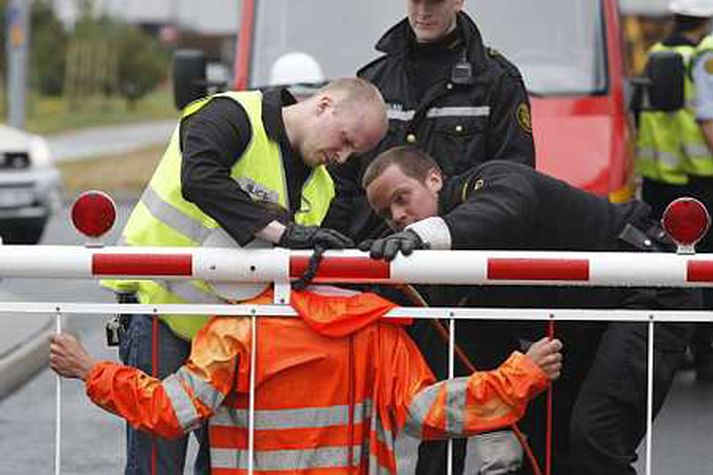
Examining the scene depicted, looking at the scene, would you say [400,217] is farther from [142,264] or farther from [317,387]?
[142,264]

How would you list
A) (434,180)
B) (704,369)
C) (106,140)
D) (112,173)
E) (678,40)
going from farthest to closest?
(106,140), (112,173), (678,40), (704,369), (434,180)

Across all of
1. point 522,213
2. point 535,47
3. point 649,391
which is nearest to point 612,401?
point 649,391

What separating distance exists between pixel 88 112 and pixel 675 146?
31.8m

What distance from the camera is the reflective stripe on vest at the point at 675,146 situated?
10.5 m

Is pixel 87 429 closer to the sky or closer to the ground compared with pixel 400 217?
closer to the ground

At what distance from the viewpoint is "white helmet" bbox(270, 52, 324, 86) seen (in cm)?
947

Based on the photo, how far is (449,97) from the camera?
6.67 metres

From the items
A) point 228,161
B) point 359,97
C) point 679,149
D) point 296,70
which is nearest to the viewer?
point 359,97

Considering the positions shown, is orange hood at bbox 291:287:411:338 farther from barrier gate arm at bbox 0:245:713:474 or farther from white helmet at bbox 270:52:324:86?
white helmet at bbox 270:52:324:86

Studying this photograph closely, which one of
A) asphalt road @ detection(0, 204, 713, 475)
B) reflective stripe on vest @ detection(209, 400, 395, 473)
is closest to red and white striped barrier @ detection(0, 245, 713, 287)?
reflective stripe on vest @ detection(209, 400, 395, 473)

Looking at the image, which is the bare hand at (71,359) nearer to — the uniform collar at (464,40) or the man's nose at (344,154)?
the man's nose at (344,154)

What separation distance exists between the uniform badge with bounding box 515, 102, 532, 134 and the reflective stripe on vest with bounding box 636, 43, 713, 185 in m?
3.97

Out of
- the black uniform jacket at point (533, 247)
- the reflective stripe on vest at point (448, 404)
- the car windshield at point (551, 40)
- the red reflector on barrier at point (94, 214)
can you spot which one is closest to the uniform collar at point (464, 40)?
the black uniform jacket at point (533, 247)

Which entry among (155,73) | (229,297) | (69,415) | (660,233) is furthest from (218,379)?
(155,73)
